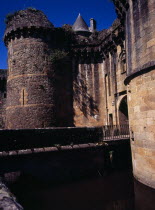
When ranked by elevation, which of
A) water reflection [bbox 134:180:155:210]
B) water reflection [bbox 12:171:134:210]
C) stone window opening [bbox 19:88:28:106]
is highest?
stone window opening [bbox 19:88:28:106]

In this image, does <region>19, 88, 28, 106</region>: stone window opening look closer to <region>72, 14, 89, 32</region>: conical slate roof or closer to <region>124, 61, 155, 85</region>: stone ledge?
<region>124, 61, 155, 85</region>: stone ledge

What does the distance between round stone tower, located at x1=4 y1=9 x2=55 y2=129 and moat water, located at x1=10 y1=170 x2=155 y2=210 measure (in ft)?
21.5

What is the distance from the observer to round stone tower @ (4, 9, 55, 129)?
45.9ft

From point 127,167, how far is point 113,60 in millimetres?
8305

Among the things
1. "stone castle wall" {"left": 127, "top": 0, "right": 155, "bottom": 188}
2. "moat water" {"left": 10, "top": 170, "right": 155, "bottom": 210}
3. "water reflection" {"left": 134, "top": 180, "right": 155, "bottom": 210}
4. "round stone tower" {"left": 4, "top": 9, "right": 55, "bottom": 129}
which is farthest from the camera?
"round stone tower" {"left": 4, "top": 9, "right": 55, "bottom": 129}

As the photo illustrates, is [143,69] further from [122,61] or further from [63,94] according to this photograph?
[63,94]

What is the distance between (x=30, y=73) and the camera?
568 inches

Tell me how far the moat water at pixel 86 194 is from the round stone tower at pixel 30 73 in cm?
654

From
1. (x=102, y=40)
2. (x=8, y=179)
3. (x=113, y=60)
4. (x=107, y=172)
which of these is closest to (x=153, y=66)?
(x=107, y=172)

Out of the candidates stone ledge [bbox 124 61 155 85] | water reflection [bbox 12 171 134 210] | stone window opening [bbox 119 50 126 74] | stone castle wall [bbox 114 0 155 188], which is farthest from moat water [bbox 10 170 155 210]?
stone window opening [bbox 119 50 126 74]

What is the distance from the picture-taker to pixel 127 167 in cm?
1049

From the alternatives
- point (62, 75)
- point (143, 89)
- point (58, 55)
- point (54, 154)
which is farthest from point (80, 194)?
point (58, 55)

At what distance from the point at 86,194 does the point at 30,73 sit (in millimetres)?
10387

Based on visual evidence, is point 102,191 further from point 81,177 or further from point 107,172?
point 107,172
